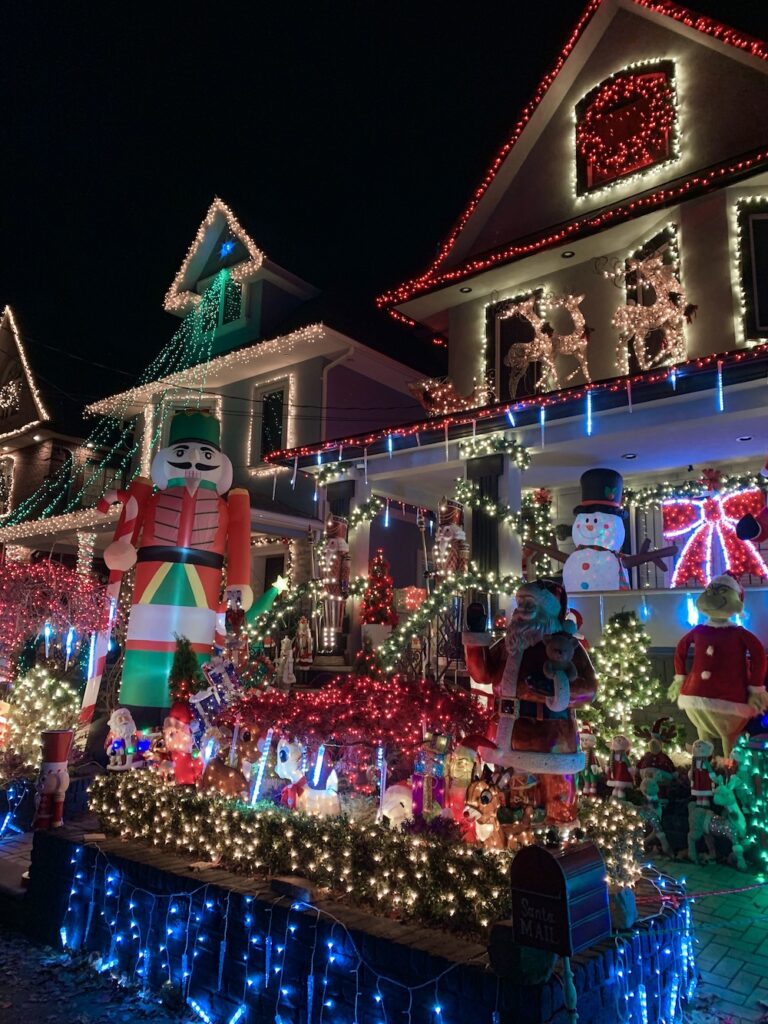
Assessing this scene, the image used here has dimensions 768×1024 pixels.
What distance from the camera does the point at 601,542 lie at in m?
10.4

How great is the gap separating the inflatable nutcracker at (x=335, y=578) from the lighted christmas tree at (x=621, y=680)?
445 cm

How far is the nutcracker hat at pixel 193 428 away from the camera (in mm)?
9562

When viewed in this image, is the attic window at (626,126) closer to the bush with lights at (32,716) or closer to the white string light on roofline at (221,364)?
the white string light on roofline at (221,364)

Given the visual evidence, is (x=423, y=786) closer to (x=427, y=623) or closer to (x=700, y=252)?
(x=427, y=623)

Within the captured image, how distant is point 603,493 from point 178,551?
5.71m

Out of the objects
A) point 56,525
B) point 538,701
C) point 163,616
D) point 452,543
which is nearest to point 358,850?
point 538,701

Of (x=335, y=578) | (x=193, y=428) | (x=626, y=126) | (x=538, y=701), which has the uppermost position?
(x=626, y=126)

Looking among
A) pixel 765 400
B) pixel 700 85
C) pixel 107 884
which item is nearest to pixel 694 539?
pixel 765 400

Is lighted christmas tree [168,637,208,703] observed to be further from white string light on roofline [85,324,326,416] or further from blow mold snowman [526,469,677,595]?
white string light on roofline [85,324,326,416]

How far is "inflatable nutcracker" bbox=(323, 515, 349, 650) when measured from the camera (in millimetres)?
12211

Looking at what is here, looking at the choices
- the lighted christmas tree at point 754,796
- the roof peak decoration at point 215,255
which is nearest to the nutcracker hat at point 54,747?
the lighted christmas tree at point 754,796

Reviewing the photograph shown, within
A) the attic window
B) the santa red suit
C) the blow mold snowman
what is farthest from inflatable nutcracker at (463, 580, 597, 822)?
the attic window

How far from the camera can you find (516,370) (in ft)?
42.3

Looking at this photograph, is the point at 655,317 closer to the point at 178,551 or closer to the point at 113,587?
the point at 178,551
